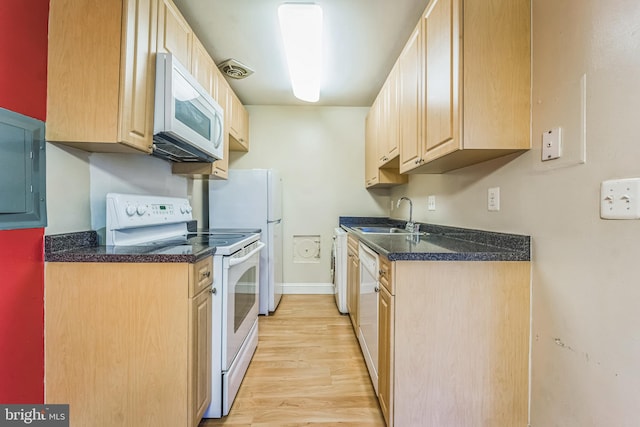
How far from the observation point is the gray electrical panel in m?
1.00

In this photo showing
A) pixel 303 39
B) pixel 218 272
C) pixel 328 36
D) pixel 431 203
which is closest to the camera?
pixel 218 272

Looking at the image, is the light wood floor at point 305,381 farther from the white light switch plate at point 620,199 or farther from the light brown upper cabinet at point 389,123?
the light brown upper cabinet at point 389,123

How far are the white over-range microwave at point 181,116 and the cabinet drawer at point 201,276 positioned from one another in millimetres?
660

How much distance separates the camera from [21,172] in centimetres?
105

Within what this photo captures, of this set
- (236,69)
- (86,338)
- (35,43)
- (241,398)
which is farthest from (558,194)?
(236,69)

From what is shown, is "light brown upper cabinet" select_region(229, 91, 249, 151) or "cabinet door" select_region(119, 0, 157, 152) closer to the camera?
"cabinet door" select_region(119, 0, 157, 152)

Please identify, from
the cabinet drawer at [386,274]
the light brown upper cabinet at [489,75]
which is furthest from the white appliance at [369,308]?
the light brown upper cabinet at [489,75]

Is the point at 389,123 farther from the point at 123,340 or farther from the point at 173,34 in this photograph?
the point at 123,340

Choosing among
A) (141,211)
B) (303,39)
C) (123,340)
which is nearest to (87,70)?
(141,211)

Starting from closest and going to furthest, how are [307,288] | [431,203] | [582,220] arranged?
1. [582,220]
2. [431,203]
3. [307,288]

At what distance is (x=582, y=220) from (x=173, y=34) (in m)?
2.08

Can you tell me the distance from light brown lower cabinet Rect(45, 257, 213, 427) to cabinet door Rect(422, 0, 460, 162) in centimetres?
130

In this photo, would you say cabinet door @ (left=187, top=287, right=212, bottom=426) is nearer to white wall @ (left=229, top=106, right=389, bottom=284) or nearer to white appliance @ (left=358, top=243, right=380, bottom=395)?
white appliance @ (left=358, top=243, right=380, bottom=395)

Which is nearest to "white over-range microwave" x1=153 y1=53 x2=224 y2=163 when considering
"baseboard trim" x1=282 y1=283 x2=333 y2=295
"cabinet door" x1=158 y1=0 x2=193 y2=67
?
"cabinet door" x1=158 y1=0 x2=193 y2=67
